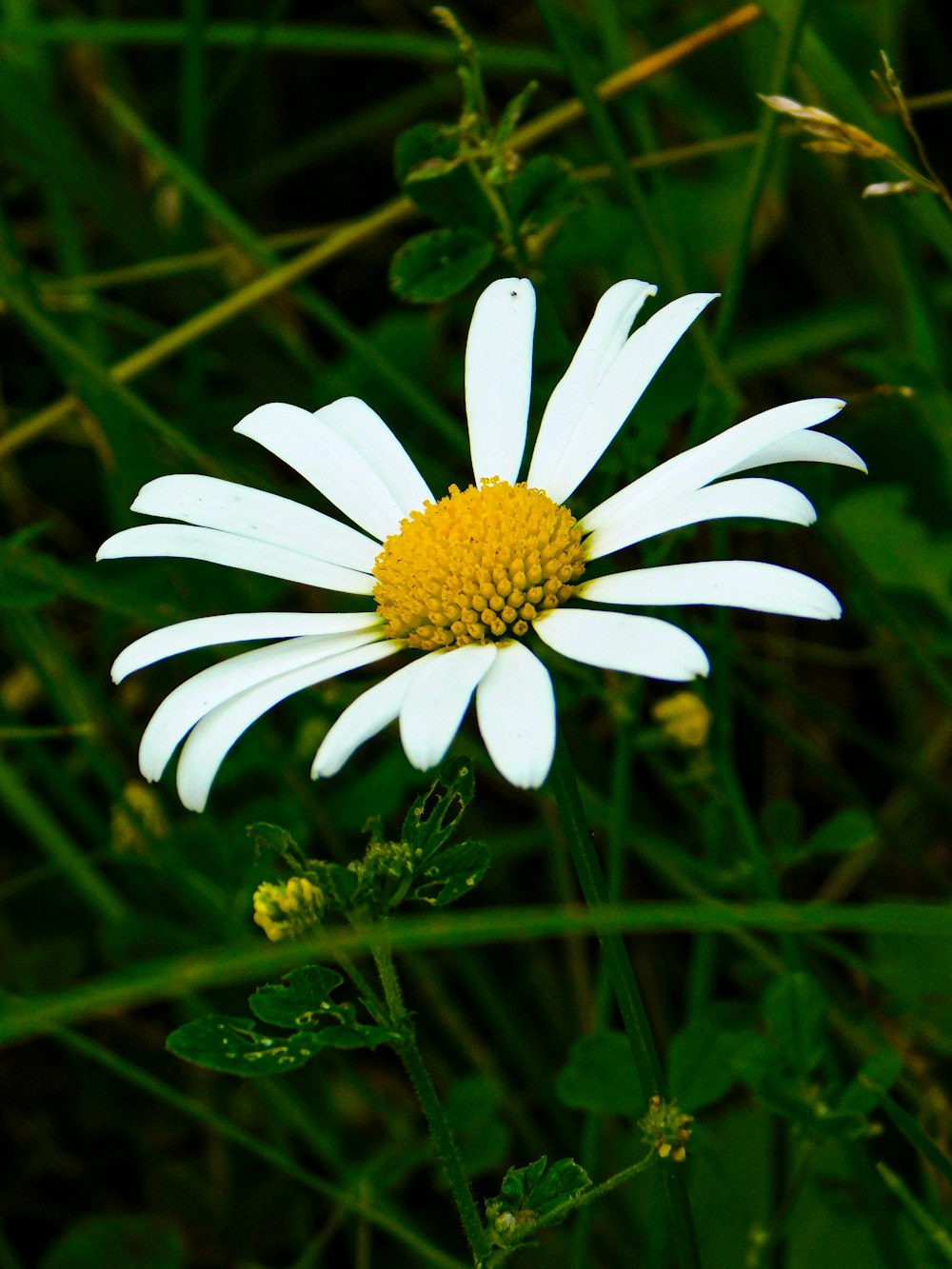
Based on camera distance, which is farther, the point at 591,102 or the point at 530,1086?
the point at 530,1086

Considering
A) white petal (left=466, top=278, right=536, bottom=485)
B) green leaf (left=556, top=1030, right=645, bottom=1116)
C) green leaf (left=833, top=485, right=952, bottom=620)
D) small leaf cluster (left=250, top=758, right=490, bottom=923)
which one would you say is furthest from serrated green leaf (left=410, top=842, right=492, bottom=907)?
green leaf (left=833, top=485, right=952, bottom=620)

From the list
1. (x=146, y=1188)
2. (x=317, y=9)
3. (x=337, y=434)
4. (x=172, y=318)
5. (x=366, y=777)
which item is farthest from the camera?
(x=317, y=9)

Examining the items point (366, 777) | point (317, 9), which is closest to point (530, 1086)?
point (366, 777)

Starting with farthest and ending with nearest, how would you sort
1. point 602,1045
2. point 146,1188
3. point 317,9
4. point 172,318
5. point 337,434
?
point 317,9 → point 172,318 → point 146,1188 → point 337,434 → point 602,1045

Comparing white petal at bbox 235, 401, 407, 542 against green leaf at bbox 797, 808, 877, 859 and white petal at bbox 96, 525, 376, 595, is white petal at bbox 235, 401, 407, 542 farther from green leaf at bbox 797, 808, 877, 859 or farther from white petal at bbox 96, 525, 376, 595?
green leaf at bbox 797, 808, 877, 859

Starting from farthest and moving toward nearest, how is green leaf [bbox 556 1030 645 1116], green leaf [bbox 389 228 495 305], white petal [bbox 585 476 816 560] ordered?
green leaf [bbox 389 228 495 305]
green leaf [bbox 556 1030 645 1116]
white petal [bbox 585 476 816 560]

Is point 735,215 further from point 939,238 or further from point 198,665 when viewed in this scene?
point 198,665

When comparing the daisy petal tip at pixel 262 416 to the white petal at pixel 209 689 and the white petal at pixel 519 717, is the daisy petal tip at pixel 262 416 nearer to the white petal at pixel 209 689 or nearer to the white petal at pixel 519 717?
the white petal at pixel 209 689
